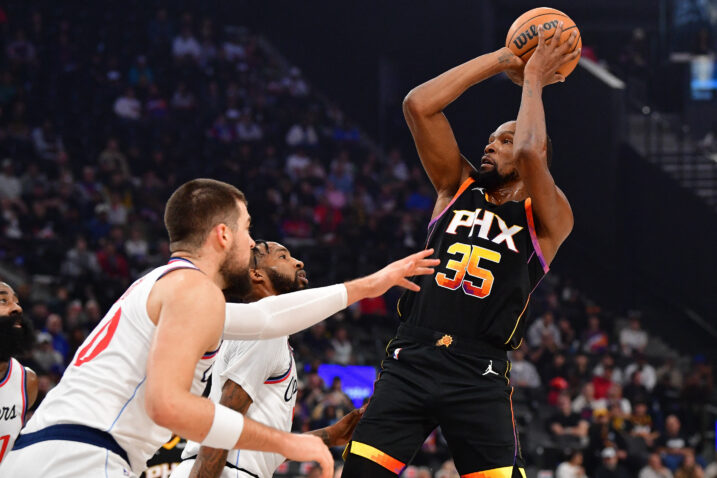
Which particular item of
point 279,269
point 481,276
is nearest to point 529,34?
point 481,276

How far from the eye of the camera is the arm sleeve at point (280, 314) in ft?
12.5

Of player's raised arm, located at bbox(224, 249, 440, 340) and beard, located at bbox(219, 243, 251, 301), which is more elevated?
beard, located at bbox(219, 243, 251, 301)

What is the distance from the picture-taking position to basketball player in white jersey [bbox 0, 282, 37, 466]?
17.6ft

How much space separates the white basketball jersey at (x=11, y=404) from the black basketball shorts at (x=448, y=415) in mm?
2197

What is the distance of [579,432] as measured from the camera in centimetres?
1308

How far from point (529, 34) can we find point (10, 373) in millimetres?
3652

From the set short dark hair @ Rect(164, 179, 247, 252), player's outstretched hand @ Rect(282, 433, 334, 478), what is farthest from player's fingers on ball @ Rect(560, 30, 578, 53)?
player's outstretched hand @ Rect(282, 433, 334, 478)

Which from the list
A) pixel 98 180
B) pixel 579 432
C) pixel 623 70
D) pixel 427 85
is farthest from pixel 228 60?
pixel 427 85

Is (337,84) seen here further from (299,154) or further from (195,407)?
(195,407)

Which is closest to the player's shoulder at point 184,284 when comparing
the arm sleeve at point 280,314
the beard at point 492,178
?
the arm sleeve at point 280,314

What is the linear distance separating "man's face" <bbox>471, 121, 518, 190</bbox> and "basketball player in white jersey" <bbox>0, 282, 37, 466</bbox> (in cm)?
284

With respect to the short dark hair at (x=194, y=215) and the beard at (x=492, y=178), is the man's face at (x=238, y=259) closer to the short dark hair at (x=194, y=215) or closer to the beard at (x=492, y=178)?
the short dark hair at (x=194, y=215)

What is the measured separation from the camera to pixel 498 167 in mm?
4961

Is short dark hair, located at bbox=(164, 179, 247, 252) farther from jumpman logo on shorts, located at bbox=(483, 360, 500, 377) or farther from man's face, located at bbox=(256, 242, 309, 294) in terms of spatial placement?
jumpman logo on shorts, located at bbox=(483, 360, 500, 377)
